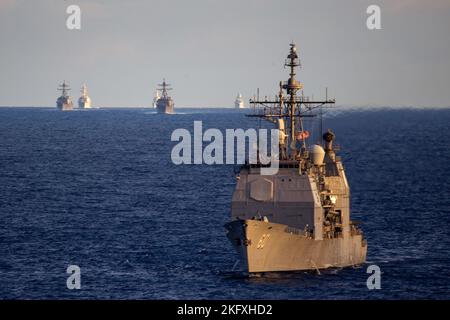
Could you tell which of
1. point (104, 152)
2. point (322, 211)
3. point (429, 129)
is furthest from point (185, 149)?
point (322, 211)

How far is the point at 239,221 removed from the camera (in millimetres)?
59750

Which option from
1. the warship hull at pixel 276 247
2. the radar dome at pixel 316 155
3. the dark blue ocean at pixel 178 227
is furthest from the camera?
the radar dome at pixel 316 155

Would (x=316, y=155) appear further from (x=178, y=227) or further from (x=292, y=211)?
(x=178, y=227)

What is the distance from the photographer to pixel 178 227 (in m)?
→ 80.8

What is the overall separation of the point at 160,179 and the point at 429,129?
3514 inches

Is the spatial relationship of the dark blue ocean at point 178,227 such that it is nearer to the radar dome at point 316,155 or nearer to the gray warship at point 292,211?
the gray warship at point 292,211

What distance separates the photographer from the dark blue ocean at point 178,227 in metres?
59.7

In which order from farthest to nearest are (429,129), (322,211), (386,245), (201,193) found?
(429,129) < (201,193) < (386,245) < (322,211)

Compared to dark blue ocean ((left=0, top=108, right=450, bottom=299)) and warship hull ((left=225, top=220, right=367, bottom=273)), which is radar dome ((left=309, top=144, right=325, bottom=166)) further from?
dark blue ocean ((left=0, top=108, right=450, bottom=299))

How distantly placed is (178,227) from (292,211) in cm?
1917

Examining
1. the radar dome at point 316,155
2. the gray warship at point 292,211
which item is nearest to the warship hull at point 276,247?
the gray warship at point 292,211

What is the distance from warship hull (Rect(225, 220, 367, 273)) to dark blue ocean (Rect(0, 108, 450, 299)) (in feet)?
2.89

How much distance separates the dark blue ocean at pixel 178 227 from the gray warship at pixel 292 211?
115cm

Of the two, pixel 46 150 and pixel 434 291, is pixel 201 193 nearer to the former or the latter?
pixel 434 291
